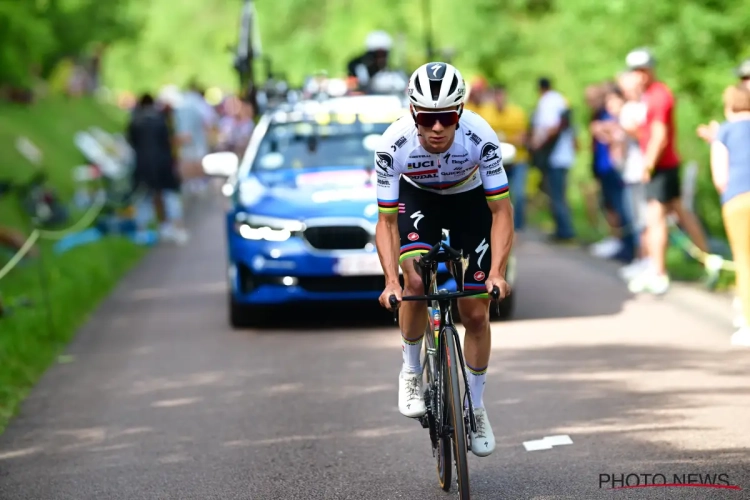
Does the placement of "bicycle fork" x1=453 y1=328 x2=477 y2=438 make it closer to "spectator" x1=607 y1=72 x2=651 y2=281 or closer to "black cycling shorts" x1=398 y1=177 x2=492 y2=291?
"black cycling shorts" x1=398 y1=177 x2=492 y2=291

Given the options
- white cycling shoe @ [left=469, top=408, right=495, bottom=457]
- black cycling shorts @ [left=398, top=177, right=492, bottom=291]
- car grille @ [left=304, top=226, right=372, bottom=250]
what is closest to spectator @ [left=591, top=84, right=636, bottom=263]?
car grille @ [left=304, top=226, right=372, bottom=250]

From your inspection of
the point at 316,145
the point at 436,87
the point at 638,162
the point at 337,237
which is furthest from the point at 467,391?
the point at 638,162

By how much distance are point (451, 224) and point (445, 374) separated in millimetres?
804

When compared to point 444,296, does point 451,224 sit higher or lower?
higher

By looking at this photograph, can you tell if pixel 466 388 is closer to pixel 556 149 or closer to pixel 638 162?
pixel 638 162

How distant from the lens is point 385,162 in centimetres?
679

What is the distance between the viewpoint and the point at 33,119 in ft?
105

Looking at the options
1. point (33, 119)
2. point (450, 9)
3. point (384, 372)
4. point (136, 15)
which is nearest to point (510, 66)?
point (450, 9)

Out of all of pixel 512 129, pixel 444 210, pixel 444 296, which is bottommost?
pixel 512 129

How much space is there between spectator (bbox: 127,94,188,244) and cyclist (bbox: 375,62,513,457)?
14.9m

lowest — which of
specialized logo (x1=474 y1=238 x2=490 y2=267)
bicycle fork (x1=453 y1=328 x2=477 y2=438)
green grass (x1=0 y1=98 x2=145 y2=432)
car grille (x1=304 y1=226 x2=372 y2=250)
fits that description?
green grass (x1=0 y1=98 x2=145 y2=432)

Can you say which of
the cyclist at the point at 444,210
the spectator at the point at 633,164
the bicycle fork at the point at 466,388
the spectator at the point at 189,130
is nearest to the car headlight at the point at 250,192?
the spectator at the point at 633,164

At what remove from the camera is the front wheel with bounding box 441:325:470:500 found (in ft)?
19.6

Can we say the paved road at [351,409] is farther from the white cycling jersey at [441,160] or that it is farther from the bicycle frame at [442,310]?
the white cycling jersey at [441,160]
